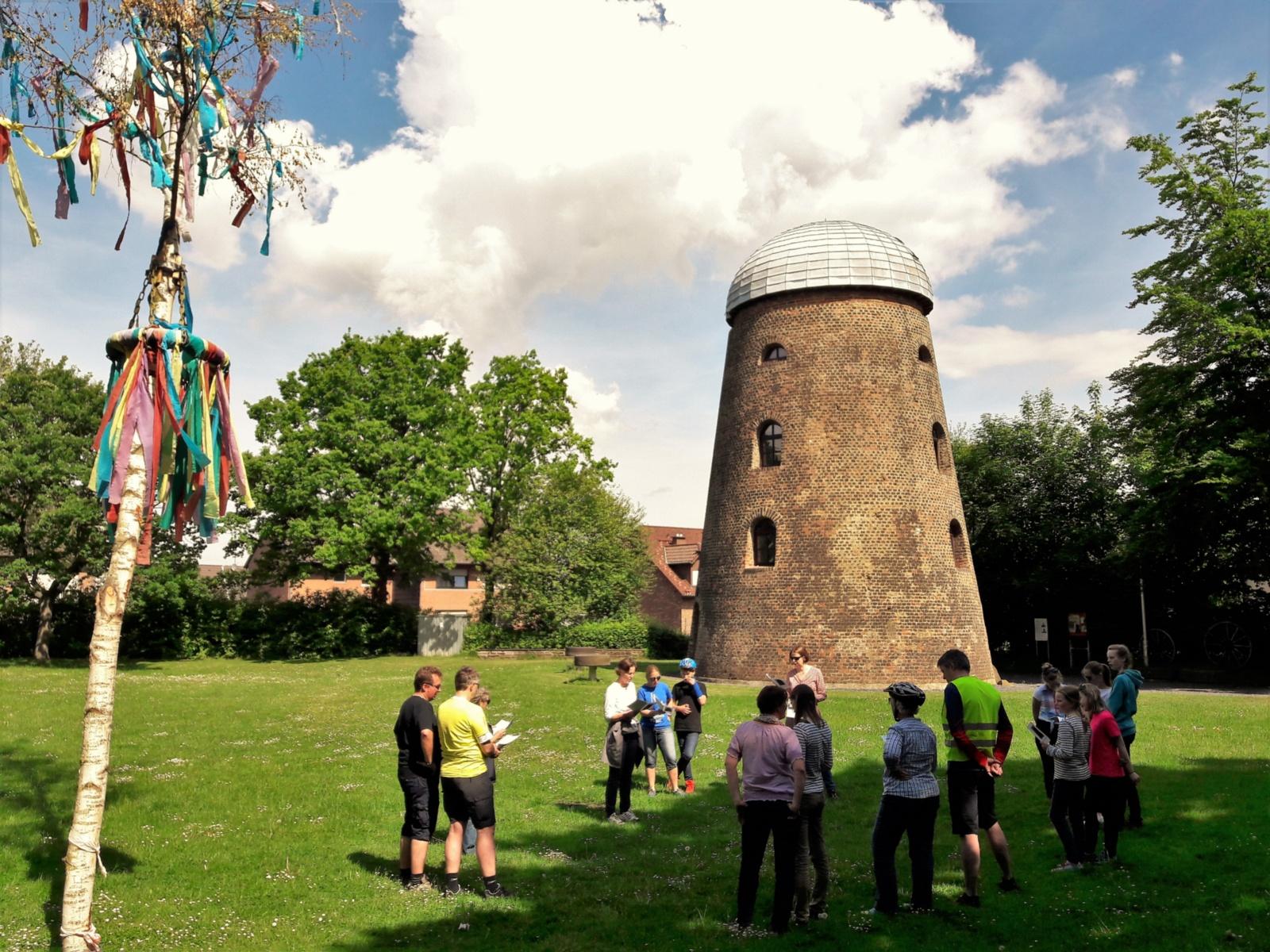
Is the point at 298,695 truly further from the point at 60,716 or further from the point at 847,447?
the point at 847,447

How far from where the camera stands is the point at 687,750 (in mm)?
11953

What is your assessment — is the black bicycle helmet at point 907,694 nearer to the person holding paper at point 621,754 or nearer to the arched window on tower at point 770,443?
the person holding paper at point 621,754

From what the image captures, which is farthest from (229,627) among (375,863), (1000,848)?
(1000,848)

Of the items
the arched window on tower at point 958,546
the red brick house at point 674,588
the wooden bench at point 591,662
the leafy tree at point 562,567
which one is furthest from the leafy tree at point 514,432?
the arched window on tower at point 958,546

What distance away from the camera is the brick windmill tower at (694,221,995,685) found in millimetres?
23203

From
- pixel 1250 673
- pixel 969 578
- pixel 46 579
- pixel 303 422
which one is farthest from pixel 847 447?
pixel 46 579

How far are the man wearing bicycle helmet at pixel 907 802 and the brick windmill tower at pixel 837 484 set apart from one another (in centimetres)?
1606

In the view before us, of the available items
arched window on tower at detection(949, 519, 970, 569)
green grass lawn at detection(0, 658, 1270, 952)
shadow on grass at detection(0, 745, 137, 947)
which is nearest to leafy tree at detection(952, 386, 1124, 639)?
arched window on tower at detection(949, 519, 970, 569)

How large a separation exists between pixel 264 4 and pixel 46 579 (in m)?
32.6

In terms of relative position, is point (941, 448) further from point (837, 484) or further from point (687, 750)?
point (687, 750)

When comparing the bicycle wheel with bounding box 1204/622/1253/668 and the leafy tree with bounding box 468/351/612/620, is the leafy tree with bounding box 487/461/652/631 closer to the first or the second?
the leafy tree with bounding box 468/351/612/620

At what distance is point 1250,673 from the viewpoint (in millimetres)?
29859

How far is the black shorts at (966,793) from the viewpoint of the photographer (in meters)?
7.17

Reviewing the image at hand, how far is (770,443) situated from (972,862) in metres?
18.5
